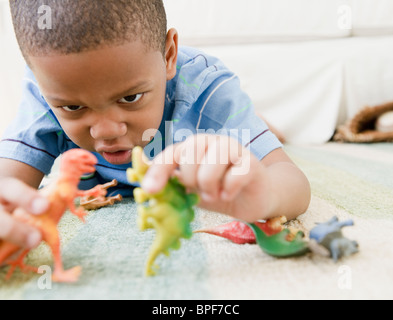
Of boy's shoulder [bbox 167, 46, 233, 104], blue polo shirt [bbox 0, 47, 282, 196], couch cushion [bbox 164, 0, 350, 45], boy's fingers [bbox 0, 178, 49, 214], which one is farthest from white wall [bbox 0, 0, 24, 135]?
boy's fingers [bbox 0, 178, 49, 214]

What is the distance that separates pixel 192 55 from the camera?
0.92m

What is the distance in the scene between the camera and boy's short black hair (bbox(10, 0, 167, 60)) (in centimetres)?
54

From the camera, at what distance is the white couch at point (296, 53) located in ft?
5.06

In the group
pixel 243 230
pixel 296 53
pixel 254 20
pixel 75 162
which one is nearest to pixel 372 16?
pixel 296 53

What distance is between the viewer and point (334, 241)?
0.45 meters

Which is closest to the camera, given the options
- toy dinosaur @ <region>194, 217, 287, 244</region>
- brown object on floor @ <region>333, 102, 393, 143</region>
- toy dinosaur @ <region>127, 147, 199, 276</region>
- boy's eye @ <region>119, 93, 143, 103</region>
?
toy dinosaur @ <region>127, 147, 199, 276</region>

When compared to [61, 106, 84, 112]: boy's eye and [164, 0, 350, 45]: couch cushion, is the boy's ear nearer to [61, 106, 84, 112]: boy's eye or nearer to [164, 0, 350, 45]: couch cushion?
[61, 106, 84, 112]: boy's eye

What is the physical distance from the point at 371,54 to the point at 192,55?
0.93 metres

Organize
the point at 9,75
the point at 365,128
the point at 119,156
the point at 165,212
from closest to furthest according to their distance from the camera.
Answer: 1. the point at 165,212
2. the point at 119,156
3. the point at 365,128
4. the point at 9,75

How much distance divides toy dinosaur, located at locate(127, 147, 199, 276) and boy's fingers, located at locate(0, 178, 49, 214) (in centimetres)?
10

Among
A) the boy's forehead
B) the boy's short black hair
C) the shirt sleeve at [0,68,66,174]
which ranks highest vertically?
the boy's short black hair

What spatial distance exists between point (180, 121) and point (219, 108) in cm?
Answer: 8

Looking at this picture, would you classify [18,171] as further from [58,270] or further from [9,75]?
[9,75]

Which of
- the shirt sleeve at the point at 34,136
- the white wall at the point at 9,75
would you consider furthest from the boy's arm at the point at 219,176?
the white wall at the point at 9,75
